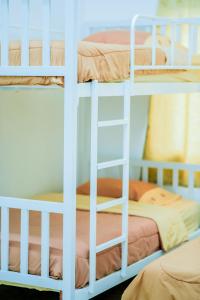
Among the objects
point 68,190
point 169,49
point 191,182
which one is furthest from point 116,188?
point 68,190

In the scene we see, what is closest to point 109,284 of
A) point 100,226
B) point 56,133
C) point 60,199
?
point 100,226

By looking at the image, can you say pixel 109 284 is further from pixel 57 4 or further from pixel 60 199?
pixel 57 4

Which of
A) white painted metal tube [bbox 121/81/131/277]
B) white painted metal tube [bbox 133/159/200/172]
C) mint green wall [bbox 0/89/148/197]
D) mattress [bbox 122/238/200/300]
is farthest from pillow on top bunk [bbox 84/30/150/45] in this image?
mattress [bbox 122/238/200/300]

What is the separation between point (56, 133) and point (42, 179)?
434 mm

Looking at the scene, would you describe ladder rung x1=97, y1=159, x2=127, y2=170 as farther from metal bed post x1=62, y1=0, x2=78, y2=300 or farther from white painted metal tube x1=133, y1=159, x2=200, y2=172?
white painted metal tube x1=133, y1=159, x2=200, y2=172

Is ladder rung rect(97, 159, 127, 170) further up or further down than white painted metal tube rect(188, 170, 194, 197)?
further up

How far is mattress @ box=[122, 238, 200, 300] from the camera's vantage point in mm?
3756

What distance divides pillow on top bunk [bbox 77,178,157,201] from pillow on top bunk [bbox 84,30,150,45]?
1.15 meters

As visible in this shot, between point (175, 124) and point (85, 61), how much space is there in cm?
232

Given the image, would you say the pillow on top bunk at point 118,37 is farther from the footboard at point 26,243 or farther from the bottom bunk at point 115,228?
the footboard at point 26,243

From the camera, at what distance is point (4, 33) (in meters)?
3.92

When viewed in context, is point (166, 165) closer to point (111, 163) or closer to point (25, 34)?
point (111, 163)

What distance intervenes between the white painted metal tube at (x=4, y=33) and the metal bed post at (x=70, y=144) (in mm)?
374

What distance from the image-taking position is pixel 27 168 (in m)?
5.56
